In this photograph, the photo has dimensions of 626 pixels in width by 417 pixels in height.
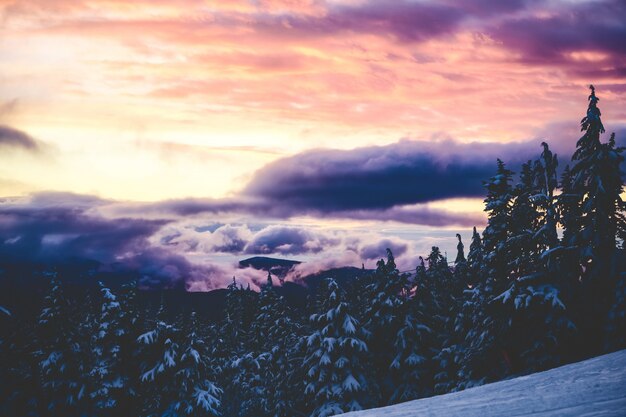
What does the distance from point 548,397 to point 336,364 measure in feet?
82.7

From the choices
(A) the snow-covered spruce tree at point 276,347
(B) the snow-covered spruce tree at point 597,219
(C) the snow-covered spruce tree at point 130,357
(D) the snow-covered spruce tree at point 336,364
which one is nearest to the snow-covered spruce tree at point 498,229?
(B) the snow-covered spruce tree at point 597,219

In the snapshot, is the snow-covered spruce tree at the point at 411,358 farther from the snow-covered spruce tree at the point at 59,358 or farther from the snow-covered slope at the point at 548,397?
the snow-covered slope at the point at 548,397

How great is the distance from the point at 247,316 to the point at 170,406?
46704 mm

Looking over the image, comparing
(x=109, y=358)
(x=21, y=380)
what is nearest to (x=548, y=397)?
(x=109, y=358)

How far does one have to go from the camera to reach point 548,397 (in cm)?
487

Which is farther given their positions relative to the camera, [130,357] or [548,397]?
[130,357]

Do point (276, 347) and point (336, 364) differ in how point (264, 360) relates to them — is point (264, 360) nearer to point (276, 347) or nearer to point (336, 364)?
point (276, 347)

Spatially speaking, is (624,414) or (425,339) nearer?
(624,414)

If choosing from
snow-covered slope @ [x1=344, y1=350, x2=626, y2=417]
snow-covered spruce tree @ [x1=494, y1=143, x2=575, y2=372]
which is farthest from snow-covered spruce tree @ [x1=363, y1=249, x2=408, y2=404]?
snow-covered slope @ [x1=344, y1=350, x2=626, y2=417]

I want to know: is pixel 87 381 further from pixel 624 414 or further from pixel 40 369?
pixel 624 414

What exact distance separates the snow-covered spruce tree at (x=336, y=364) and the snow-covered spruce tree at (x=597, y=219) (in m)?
12.6

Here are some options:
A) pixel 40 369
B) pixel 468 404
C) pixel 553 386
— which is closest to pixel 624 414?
pixel 553 386

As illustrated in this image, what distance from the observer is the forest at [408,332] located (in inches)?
877

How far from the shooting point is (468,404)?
5.41m
